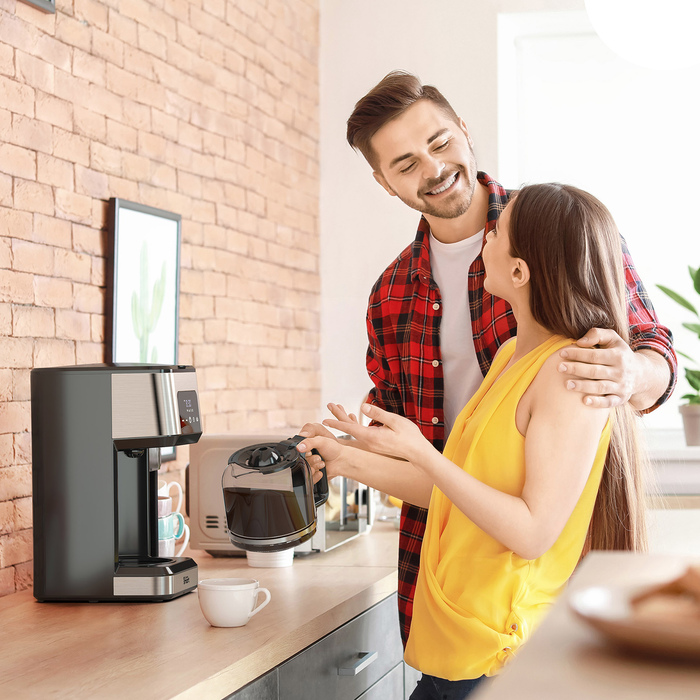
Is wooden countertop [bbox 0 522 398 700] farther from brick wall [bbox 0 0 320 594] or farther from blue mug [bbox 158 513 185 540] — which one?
brick wall [bbox 0 0 320 594]

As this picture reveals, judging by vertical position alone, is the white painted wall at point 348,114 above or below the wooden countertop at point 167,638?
above

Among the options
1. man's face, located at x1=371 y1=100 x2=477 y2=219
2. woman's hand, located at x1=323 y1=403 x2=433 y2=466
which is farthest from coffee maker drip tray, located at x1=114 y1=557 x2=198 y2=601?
man's face, located at x1=371 y1=100 x2=477 y2=219

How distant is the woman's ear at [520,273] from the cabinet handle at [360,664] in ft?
2.83

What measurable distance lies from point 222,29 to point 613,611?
9.07 feet

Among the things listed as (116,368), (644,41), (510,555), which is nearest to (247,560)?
(116,368)

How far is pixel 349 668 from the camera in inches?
68.2

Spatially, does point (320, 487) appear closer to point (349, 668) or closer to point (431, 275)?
point (349, 668)

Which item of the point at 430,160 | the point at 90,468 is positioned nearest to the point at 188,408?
the point at 90,468

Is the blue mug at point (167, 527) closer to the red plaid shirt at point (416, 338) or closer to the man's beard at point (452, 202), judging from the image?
the red plaid shirt at point (416, 338)

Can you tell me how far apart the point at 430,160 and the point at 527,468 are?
0.85 metres

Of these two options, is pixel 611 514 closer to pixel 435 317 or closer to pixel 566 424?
pixel 566 424

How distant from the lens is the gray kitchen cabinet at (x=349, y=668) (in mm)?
1464

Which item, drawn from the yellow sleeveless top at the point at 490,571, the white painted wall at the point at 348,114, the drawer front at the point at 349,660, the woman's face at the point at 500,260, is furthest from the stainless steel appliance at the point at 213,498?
the white painted wall at the point at 348,114

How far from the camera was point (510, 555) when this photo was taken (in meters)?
1.34
